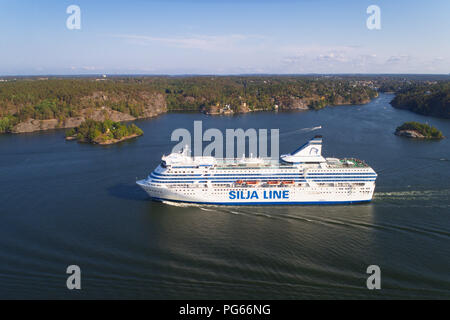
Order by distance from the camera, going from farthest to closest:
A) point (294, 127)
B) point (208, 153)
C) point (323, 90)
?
point (323, 90)
point (294, 127)
point (208, 153)

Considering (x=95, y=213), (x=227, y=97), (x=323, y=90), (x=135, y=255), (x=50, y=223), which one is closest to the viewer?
(x=135, y=255)

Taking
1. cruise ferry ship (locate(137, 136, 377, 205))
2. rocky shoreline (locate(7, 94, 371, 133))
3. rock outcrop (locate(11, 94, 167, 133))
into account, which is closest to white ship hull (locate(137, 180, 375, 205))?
cruise ferry ship (locate(137, 136, 377, 205))

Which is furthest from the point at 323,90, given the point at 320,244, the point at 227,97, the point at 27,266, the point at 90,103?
the point at 27,266

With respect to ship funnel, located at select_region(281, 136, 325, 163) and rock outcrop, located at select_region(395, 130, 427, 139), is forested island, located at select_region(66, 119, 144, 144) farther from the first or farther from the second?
rock outcrop, located at select_region(395, 130, 427, 139)

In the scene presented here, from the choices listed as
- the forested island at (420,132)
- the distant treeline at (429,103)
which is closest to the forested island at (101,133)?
the forested island at (420,132)

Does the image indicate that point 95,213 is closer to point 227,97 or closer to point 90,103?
point 90,103

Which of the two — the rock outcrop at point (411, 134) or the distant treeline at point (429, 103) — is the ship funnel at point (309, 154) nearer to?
the rock outcrop at point (411, 134)
